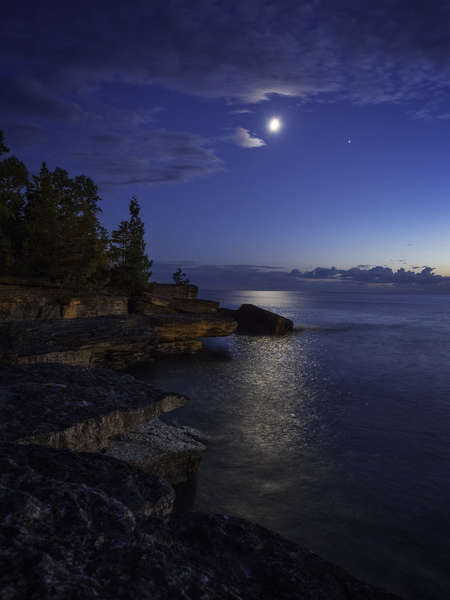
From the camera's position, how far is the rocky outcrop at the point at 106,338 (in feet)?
42.4

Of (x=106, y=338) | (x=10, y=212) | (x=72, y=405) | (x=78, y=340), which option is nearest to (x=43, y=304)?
(x=78, y=340)

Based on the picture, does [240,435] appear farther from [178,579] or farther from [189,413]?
[178,579]

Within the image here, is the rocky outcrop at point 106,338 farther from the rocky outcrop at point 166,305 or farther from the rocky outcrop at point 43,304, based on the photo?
the rocky outcrop at point 166,305

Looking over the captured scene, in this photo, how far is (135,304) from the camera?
3484 cm

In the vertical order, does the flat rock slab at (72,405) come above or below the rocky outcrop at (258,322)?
above

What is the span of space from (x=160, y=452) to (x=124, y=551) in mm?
8333

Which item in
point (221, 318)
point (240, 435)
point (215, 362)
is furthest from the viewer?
point (221, 318)

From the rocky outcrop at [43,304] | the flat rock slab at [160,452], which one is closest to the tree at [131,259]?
the rocky outcrop at [43,304]

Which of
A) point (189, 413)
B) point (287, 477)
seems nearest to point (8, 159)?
point (189, 413)

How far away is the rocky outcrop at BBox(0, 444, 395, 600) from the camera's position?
6.79ft

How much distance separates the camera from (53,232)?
1220 inches

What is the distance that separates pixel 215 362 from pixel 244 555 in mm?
30344

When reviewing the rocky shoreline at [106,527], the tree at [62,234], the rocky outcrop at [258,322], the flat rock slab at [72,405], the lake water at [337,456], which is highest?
the tree at [62,234]

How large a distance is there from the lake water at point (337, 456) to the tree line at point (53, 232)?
1103 centimetres
